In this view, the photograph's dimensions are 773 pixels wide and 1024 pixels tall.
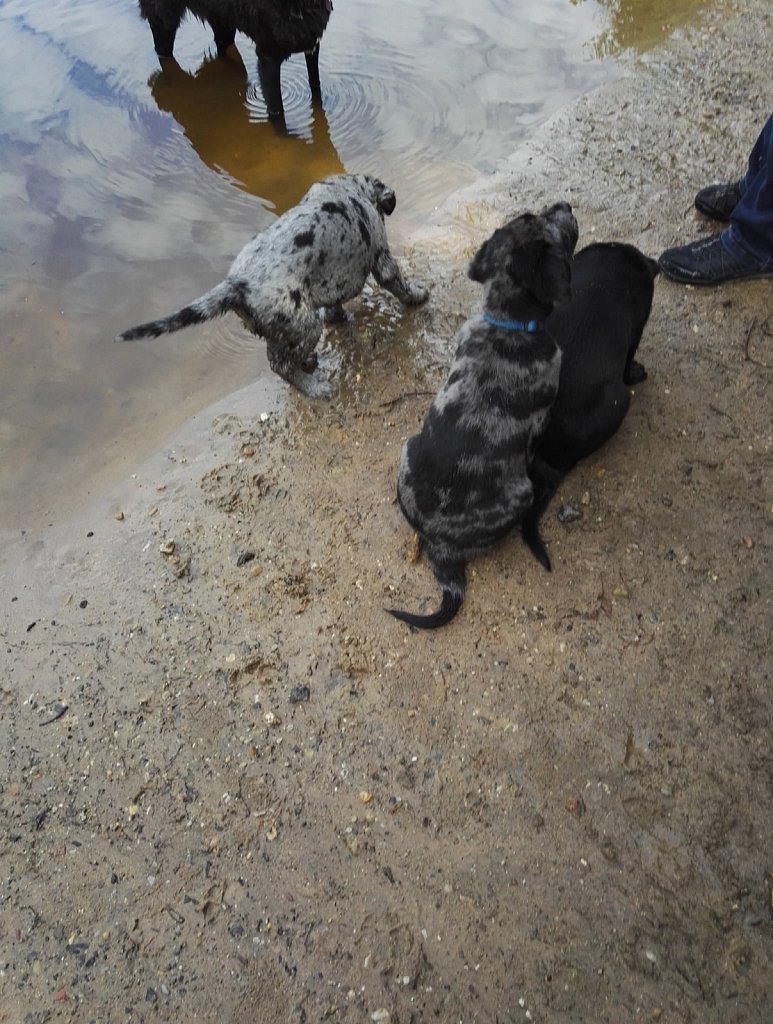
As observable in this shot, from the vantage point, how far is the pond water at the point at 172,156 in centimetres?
424

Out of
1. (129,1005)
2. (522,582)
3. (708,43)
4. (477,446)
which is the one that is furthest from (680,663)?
(708,43)

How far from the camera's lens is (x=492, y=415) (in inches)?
117

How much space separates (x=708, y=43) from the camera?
6.06 meters

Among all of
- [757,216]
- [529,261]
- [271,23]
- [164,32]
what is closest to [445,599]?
[529,261]

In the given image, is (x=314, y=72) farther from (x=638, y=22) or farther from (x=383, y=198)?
(x=638, y=22)

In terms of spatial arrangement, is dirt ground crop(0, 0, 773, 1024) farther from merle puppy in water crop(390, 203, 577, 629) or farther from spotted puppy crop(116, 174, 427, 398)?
spotted puppy crop(116, 174, 427, 398)

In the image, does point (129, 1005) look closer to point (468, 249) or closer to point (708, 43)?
point (468, 249)

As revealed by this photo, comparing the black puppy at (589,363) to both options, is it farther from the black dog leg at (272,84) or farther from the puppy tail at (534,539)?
the black dog leg at (272,84)

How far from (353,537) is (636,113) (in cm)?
456

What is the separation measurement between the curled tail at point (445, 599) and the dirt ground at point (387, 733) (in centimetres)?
7

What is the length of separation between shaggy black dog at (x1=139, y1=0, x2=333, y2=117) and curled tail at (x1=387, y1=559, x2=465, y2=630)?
187 inches

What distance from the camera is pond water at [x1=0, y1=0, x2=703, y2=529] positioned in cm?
424

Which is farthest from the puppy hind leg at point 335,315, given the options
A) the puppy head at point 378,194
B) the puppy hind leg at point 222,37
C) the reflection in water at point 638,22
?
the reflection in water at point 638,22

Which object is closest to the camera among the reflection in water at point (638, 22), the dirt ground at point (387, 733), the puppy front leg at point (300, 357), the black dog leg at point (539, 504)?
the dirt ground at point (387, 733)
